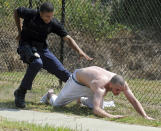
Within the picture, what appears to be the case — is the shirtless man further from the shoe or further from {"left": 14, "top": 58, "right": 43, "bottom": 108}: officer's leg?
{"left": 14, "top": 58, "right": 43, "bottom": 108}: officer's leg

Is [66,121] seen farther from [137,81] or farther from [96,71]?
[137,81]

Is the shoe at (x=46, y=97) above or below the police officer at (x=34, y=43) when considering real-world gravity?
below

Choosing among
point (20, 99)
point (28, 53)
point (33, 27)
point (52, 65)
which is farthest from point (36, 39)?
point (20, 99)

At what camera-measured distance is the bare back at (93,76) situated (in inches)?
221

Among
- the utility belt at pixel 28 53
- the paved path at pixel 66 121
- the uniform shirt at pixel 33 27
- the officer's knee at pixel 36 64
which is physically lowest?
the paved path at pixel 66 121

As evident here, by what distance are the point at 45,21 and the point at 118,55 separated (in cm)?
449

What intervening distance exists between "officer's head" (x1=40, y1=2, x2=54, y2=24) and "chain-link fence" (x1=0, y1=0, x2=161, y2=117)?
79.6 inches

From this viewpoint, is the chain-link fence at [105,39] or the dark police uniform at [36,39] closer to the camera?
the dark police uniform at [36,39]

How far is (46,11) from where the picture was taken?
598cm

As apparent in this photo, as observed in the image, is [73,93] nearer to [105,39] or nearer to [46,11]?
[46,11]

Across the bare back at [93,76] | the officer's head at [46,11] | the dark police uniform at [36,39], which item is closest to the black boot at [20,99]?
the dark police uniform at [36,39]

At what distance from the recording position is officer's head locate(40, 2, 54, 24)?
19.6 ft

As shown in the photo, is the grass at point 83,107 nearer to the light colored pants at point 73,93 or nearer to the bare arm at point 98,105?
the light colored pants at point 73,93

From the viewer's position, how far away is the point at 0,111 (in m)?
5.88
